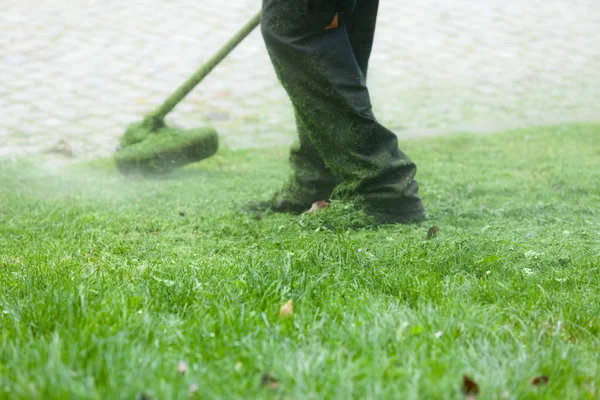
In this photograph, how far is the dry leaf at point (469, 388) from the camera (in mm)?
1447

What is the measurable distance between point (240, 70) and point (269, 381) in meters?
8.98

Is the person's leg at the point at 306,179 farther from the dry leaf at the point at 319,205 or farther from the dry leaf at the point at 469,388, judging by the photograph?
the dry leaf at the point at 469,388

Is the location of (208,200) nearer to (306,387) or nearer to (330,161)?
(330,161)

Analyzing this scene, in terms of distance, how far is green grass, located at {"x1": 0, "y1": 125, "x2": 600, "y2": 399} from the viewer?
1.49 m

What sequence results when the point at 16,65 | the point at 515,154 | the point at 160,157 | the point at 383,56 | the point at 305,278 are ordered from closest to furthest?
the point at 305,278, the point at 160,157, the point at 515,154, the point at 16,65, the point at 383,56

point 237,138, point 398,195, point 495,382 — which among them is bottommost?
point 237,138

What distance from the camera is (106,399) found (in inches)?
53.4

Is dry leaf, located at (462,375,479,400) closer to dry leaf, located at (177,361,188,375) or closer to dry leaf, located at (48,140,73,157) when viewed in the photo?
dry leaf, located at (177,361,188,375)

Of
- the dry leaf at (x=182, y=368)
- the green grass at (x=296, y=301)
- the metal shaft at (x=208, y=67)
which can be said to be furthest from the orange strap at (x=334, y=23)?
the dry leaf at (x=182, y=368)

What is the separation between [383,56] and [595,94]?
344cm

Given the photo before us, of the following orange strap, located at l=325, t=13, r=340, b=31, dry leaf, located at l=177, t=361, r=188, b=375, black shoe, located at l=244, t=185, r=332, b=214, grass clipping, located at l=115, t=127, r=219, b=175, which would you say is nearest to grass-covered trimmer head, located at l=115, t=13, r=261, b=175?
grass clipping, located at l=115, t=127, r=219, b=175

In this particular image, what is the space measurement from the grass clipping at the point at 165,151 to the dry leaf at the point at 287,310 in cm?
341

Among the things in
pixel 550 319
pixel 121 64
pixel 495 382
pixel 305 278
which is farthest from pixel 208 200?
pixel 121 64

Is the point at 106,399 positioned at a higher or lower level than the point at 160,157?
higher
